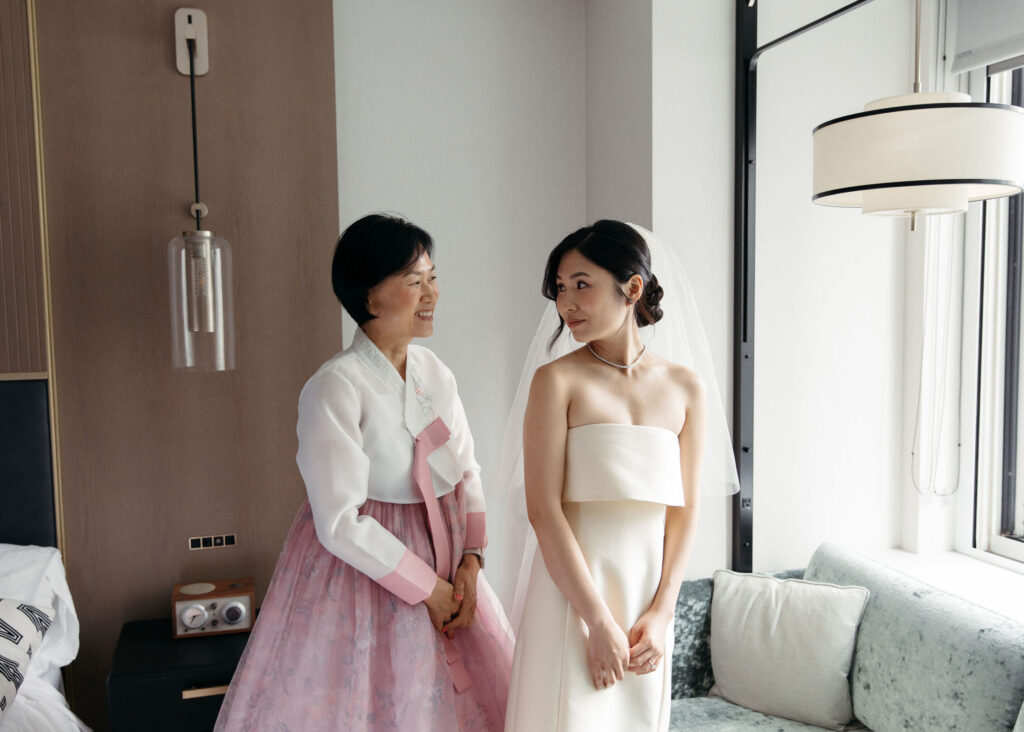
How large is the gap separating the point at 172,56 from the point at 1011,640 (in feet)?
8.26

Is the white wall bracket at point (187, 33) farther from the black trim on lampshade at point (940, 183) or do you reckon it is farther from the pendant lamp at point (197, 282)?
the black trim on lampshade at point (940, 183)

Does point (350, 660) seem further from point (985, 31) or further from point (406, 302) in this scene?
point (985, 31)

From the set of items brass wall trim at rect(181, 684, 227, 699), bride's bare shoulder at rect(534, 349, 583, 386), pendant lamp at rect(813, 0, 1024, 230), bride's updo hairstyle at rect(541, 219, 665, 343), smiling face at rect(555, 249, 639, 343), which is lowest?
brass wall trim at rect(181, 684, 227, 699)

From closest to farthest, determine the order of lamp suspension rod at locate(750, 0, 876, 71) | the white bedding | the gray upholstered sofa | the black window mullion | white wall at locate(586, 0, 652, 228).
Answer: the gray upholstered sofa, the white bedding, lamp suspension rod at locate(750, 0, 876, 71), white wall at locate(586, 0, 652, 228), the black window mullion

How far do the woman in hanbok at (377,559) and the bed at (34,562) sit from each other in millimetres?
569

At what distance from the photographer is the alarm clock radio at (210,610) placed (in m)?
2.20

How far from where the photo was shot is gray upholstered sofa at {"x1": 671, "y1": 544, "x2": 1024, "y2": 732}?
5.68 feet

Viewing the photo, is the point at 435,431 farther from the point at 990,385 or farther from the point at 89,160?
the point at 990,385

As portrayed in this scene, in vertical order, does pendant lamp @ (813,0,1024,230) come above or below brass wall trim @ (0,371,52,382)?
above

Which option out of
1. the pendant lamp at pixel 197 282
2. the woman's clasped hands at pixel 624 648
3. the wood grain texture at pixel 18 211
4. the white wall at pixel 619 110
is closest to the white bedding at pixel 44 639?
the wood grain texture at pixel 18 211

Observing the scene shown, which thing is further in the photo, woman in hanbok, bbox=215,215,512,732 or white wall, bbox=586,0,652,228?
white wall, bbox=586,0,652,228

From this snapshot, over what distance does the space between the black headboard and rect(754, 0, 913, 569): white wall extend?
6.58ft

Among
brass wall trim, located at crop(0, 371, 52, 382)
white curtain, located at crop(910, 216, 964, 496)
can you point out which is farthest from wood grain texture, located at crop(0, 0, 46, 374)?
white curtain, located at crop(910, 216, 964, 496)

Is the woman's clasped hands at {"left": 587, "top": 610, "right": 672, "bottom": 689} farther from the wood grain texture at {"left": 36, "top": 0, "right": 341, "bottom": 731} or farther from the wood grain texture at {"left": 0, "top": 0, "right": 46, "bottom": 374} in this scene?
the wood grain texture at {"left": 0, "top": 0, "right": 46, "bottom": 374}
